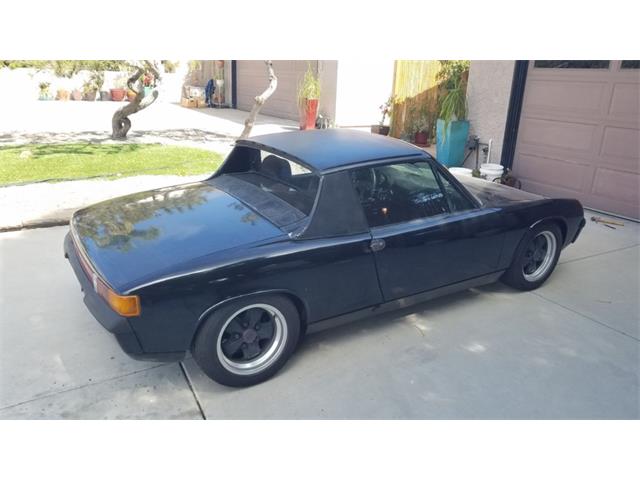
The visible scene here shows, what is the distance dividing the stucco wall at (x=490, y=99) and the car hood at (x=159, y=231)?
5.77 meters

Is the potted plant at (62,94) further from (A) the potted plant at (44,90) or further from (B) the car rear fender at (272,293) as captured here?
(B) the car rear fender at (272,293)

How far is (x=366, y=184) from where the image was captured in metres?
3.46

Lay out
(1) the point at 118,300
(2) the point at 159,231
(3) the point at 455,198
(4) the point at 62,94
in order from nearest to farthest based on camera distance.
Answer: (1) the point at 118,300
(2) the point at 159,231
(3) the point at 455,198
(4) the point at 62,94

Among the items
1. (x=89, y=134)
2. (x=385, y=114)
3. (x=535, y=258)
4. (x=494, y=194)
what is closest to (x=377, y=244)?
(x=494, y=194)

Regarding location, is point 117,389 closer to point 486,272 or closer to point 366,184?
point 366,184

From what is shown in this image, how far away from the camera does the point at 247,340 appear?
304 cm

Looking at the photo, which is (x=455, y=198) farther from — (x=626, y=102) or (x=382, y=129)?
(x=382, y=129)

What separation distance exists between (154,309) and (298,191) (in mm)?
1301

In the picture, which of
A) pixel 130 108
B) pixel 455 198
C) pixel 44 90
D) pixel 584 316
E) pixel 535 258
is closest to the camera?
pixel 455 198

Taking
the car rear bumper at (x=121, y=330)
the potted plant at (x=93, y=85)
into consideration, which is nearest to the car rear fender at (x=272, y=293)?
the car rear bumper at (x=121, y=330)

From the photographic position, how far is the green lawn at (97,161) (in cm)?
772

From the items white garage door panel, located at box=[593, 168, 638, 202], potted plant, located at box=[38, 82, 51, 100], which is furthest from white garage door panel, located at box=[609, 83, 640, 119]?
potted plant, located at box=[38, 82, 51, 100]

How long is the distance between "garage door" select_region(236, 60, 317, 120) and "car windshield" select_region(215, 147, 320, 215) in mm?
10224

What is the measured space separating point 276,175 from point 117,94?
20.4m
